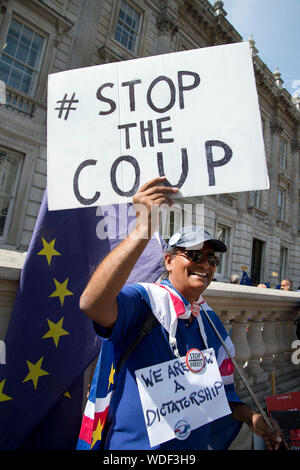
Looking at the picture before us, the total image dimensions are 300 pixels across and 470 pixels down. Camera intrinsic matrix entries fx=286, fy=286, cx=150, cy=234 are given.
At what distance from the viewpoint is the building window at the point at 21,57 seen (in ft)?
27.4

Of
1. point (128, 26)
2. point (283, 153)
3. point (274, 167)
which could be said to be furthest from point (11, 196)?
point (283, 153)

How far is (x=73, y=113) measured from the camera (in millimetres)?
1372

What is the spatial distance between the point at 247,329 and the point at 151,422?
194cm

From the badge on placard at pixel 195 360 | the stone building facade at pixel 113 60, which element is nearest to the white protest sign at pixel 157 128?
the badge on placard at pixel 195 360

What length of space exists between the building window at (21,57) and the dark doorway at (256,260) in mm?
13680

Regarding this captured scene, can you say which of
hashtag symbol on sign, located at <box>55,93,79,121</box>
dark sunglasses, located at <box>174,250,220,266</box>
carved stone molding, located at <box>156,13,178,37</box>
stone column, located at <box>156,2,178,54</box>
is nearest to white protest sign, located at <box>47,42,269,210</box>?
hashtag symbol on sign, located at <box>55,93,79,121</box>

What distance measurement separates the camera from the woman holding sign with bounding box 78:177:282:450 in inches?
40.2

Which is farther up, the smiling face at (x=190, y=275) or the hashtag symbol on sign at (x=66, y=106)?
the hashtag symbol on sign at (x=66, y=106)

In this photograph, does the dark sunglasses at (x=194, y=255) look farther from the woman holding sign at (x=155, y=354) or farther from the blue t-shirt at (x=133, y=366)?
the blue t-shirt at (x=133, y=366)

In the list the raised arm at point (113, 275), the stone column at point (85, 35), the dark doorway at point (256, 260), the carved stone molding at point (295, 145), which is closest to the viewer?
the raised arm at point (113, 275)

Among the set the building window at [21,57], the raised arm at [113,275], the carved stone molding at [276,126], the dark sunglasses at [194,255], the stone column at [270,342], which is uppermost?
the carved stone molding at [276,126]

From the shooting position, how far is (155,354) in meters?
1.17

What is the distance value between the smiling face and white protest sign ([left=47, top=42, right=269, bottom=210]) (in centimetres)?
36

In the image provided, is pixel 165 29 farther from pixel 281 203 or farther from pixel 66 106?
pixel 66 106
